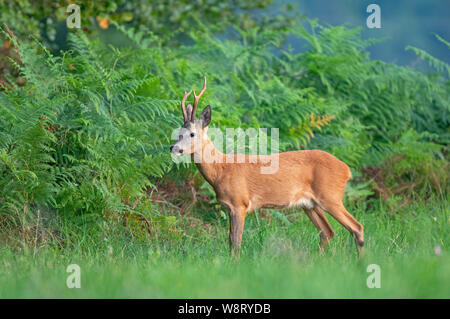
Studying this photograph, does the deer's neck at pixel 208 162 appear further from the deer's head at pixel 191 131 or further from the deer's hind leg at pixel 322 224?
the deer's hind leg at pixel 322 224

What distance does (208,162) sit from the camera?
5027 millimetres

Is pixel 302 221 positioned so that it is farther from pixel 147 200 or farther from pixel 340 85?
pixel 340 85

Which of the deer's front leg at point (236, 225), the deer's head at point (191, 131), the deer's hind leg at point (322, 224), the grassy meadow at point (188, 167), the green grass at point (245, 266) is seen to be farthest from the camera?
the deer's hind leg at point (322, 224)

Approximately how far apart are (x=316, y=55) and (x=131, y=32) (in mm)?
2471

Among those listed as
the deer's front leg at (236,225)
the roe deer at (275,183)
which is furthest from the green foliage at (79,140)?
the deer's front leg at (236,225)

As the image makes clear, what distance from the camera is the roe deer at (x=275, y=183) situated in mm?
4996

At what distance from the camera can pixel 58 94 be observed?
5.75 meters

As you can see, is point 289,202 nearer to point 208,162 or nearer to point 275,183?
point 275,183

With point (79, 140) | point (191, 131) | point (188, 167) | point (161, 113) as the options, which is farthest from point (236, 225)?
point (161, 113)

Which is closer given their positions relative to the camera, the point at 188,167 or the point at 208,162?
the point at 208,162

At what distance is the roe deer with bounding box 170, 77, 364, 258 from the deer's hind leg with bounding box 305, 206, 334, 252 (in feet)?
0.09

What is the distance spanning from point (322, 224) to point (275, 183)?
0.67 meters
